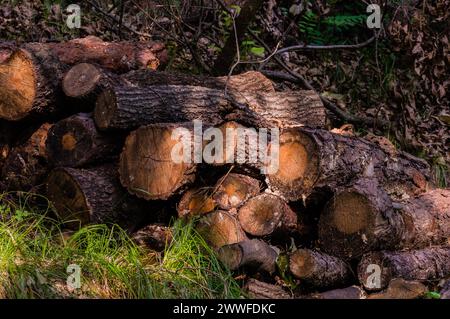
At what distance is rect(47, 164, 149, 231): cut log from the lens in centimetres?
480

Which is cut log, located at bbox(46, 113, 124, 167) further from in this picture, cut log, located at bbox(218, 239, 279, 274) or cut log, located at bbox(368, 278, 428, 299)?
cut log, located at bbox(368, 278, 428, 299)

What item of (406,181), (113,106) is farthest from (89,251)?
(406,181)

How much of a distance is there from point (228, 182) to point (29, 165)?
1.54 metres

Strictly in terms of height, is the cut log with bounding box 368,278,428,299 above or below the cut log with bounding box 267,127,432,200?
below

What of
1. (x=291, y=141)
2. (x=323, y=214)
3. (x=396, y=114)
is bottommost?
(x=396, y=114)

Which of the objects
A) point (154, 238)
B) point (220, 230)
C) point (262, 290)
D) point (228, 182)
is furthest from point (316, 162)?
point (154, 238)

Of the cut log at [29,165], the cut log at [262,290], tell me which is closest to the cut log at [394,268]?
the cut log at [262,290]

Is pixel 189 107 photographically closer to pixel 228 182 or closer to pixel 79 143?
pixel 228 182

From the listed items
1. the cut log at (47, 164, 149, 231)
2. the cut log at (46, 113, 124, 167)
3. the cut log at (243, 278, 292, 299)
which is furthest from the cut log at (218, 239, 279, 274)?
the cut log at (46, 113, 124, 167)

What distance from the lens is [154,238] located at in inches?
188

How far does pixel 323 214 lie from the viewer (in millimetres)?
4512
